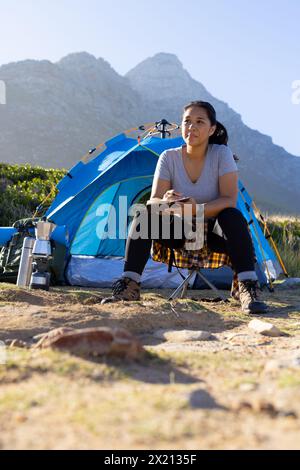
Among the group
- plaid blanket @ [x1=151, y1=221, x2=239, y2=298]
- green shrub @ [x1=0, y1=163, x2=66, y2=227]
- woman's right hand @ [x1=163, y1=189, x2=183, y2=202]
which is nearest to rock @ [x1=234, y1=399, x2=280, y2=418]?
woman's right hand @ [x1=163, y1=189, x2=183, y2=202]

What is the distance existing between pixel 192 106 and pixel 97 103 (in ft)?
317

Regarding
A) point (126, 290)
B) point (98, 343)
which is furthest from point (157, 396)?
point (126, 290)

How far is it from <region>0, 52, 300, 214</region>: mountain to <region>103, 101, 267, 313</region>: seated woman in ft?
169

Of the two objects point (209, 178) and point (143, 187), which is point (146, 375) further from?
point (143, 187)

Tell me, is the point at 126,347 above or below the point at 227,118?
below

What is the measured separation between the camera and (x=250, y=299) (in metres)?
3.33

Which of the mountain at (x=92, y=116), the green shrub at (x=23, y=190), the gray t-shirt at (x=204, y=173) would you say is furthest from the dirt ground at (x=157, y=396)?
the mountain at (x=92, y=116)

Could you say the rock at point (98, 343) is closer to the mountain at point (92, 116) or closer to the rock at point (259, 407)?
the rock at point (259, 407)

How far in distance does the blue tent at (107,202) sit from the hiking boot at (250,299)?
1808 mm

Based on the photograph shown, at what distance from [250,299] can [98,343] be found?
1762 millimetres

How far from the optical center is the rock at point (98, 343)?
1.73 metres

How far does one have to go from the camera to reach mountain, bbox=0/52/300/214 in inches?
2640

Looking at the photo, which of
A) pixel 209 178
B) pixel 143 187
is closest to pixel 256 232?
pixel 143 187
